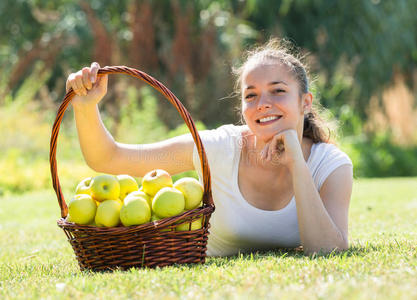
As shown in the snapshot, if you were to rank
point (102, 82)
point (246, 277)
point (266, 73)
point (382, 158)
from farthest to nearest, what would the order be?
point (382, 158) < point (266, 73) < point (102, 82) < point (246, 277)

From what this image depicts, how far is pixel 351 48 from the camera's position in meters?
12.8

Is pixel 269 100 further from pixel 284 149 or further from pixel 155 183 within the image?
pixel 155 183

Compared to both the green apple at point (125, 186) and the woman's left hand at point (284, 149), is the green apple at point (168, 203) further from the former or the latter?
the woman's left hand at point (284, 149)

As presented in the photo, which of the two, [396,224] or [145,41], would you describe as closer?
[396,224]

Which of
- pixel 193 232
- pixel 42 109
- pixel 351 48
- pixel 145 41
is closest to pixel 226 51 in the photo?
pixel 145 41

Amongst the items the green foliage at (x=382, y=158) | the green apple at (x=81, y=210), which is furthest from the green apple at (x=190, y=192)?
the green foliage at (x=382, y=158)

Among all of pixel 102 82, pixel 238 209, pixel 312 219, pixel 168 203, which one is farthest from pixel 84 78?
pixel 312 219

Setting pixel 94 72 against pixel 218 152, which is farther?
pixel 218 152

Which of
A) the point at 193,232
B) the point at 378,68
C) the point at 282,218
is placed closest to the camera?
the point at 193,232

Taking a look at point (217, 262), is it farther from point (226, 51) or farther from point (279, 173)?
point (226, 51)

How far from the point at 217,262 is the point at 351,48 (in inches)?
437

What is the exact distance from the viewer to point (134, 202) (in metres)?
2.39

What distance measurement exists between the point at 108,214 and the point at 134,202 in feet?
0.45

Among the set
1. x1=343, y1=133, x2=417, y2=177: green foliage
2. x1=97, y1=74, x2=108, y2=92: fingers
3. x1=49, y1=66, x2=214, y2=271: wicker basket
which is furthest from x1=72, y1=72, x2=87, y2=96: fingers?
x1=343, y1=133, x2=417, y2=177: green foliage
